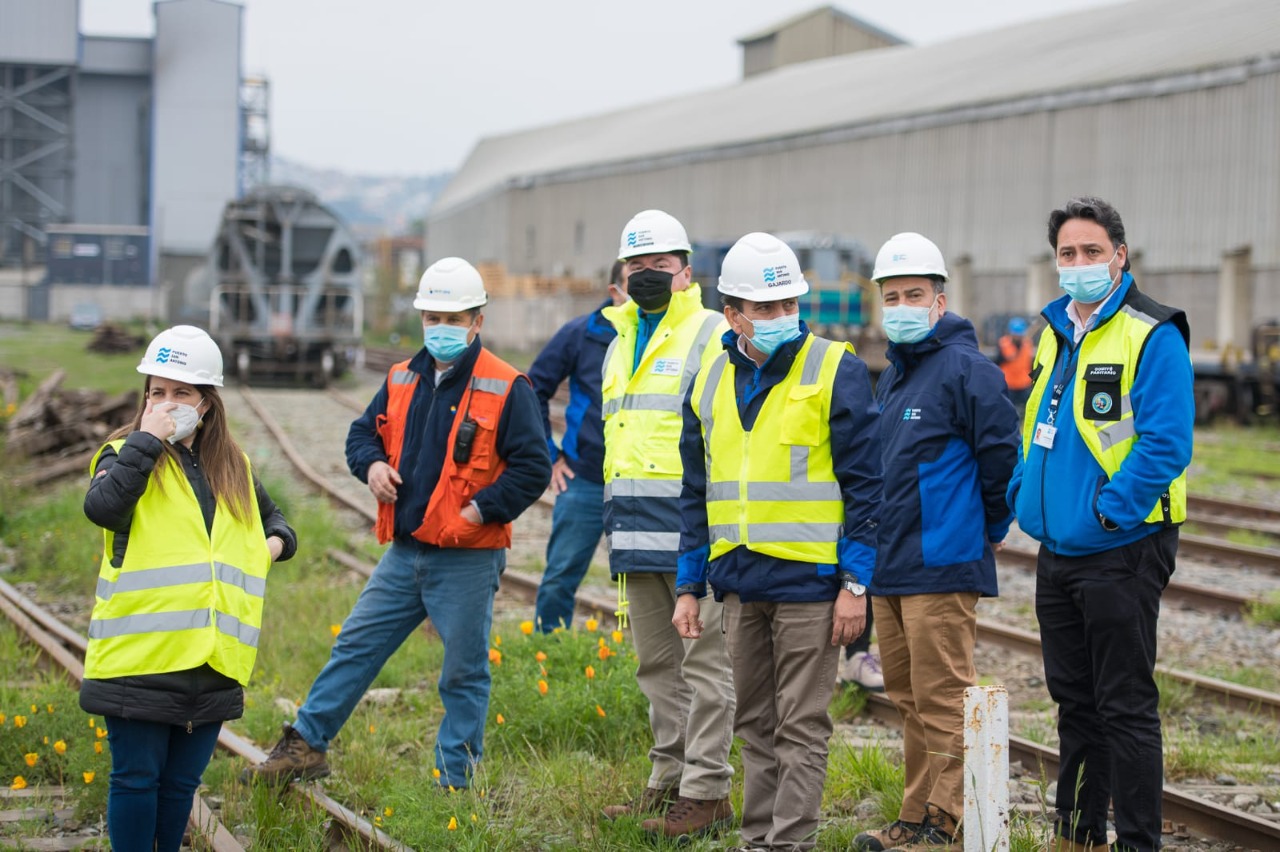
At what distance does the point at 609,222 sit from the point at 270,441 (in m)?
35.2

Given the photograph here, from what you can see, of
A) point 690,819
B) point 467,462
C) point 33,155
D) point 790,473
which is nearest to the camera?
point 790,473

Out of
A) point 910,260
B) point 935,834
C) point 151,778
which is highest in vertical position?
point 910,260

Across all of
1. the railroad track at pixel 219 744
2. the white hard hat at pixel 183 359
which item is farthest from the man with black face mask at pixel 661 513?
the white hard hat at pixel 183 359

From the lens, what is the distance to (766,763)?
4.86 m

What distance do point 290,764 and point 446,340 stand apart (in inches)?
71.5

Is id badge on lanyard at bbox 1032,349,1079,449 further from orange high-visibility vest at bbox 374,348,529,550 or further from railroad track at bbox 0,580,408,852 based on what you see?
railroad track at bbox 0,580,408,852

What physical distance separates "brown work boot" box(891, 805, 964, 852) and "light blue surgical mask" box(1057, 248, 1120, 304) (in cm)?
189

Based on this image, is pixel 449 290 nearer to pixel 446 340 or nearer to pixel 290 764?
pixel 446 340

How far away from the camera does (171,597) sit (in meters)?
4.38

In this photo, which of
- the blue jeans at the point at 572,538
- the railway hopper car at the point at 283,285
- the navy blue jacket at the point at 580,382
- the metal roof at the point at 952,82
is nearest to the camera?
the navy blue jacket at the point at 580,382

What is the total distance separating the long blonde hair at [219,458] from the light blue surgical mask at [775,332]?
1.80 m

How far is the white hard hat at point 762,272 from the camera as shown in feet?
15.7

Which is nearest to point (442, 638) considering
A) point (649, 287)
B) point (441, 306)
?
point (441, 306)

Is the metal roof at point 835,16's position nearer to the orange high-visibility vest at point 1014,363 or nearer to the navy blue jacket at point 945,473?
the orange high-visibility vest at point 1014,363
